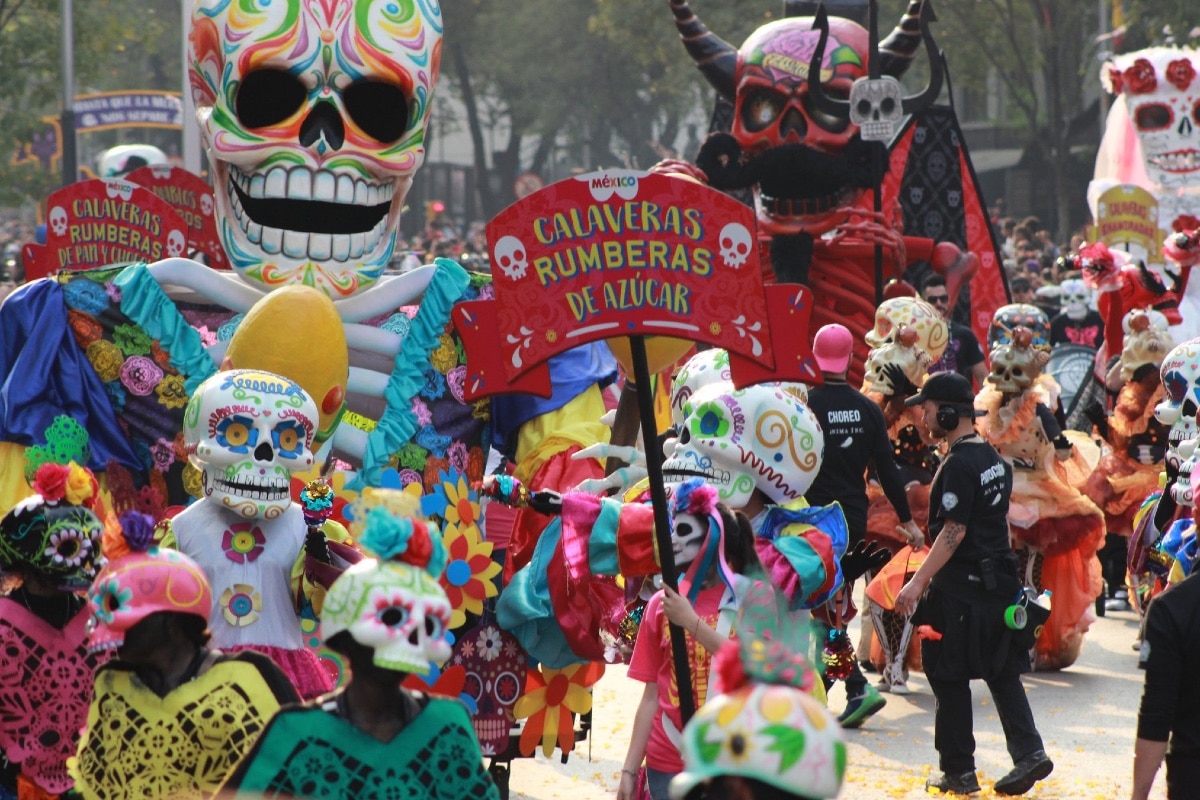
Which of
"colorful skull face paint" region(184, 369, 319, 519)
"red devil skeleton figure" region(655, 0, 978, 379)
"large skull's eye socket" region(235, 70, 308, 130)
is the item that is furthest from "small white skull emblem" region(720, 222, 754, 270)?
"red devil skeleton figure" region(655, 0, 978, 379)

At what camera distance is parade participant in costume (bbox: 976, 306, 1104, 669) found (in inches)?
343

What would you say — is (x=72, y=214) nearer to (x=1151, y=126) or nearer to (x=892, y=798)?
(x=892, y=798)

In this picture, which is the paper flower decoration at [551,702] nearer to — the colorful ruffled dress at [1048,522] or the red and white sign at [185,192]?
the colorful ruffled dress at [1048,522]

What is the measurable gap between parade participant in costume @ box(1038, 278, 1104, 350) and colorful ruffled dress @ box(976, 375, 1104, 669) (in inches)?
242

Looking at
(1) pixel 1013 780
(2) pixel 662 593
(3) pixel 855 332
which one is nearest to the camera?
(2) pixel 662 593

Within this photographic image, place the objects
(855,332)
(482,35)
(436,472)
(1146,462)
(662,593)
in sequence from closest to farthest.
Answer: (662,593), (436,472), (1146,462), (855,332), (482,35)

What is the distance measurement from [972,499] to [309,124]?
8.82 feet

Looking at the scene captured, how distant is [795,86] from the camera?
36.8 ft

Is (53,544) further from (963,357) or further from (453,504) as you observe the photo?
(963,357)

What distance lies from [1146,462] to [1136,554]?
89.8 inches

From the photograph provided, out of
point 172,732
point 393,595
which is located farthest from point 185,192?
point 393,595

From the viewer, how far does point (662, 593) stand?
455 centimetres

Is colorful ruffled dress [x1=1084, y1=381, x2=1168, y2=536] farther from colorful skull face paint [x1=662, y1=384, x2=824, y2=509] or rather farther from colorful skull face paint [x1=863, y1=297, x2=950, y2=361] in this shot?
colorful skull face paint [x1=662, y1=384, x2=824, y2=509]

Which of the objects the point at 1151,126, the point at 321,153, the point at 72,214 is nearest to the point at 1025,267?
the point at 1151,126
